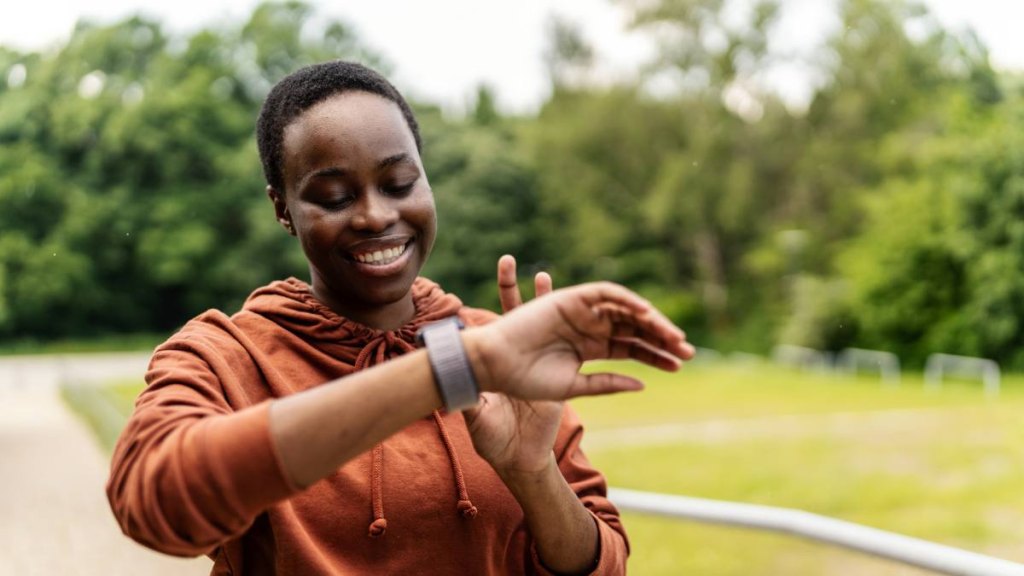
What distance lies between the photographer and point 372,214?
1467 millimetres

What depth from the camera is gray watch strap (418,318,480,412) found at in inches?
43.9

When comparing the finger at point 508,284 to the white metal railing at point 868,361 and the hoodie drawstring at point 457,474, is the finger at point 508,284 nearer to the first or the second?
the hoodie drawstring at point 457,474

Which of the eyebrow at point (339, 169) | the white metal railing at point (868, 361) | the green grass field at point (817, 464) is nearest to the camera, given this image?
the eyebrow at point (339, 169)

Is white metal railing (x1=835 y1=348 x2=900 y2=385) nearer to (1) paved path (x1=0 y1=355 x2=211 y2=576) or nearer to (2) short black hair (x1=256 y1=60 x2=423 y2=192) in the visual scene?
(1) paved path (x1=0 y1=355 x2=211 y2=576)

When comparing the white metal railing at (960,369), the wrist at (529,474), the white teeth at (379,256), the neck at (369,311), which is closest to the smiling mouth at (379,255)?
the white teeth at (379,256)

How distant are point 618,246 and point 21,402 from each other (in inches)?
812

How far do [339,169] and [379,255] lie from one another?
0.47 ft

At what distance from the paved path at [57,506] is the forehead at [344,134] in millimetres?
1570

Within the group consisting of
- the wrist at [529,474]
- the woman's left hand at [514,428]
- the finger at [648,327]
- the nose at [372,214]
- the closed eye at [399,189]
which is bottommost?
the wrist at [529,474]

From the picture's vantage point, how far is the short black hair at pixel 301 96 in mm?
1488

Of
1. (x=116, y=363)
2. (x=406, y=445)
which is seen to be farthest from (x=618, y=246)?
(x=406, y=445)

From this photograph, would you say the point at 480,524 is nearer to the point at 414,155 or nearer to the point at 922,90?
the point at 414,155

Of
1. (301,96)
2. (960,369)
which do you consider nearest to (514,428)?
(301,96)

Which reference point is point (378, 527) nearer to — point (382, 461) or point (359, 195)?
point (382, 461)
